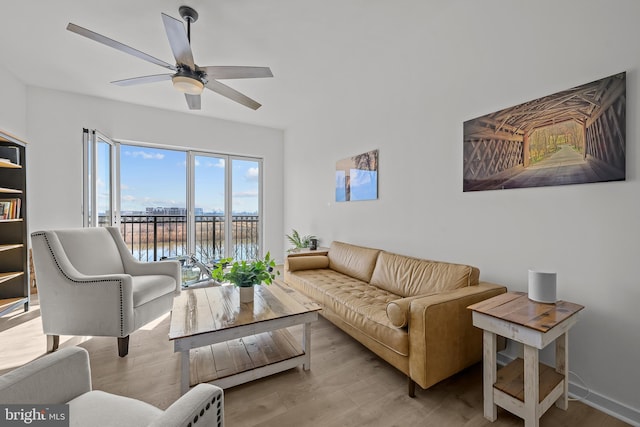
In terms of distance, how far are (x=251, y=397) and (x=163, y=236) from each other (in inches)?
157

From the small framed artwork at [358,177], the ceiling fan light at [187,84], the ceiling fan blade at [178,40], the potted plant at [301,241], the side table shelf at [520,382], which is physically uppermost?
the ceiling fan blade at [178,40]

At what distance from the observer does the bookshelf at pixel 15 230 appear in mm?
2709

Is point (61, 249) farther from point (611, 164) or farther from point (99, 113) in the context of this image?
point (611, 164)

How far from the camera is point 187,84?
7.00 ft

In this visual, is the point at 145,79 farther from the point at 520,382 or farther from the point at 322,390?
the point at 520,382

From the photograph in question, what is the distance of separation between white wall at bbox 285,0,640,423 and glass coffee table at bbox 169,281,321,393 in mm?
→ 1434

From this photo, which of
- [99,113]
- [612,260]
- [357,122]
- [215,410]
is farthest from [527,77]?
[99,113]

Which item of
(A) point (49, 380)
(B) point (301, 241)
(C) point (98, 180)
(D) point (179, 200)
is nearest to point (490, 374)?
(A) point (49, 380)

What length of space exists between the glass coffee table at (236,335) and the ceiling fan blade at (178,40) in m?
1.86

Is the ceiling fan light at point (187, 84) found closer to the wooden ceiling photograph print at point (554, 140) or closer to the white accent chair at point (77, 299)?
the white accent chair at point (77, 299)

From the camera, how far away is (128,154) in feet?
14.1

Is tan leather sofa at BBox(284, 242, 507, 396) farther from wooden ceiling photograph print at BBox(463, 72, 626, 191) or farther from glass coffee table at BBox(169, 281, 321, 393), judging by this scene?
wooden ceiling photograph print at BBox(463, 72, 626, 191)

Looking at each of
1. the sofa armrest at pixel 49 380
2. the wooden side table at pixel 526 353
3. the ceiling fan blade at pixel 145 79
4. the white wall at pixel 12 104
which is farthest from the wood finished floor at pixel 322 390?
the white wall at pixel 12 104

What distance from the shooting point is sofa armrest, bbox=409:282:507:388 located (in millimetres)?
1490
